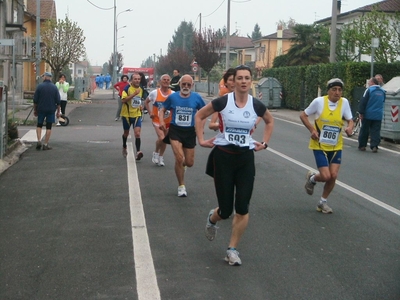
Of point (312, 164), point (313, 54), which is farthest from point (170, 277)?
point (313, 54)

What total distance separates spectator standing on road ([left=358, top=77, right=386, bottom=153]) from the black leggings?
11516mm

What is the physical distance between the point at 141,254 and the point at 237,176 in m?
1.22

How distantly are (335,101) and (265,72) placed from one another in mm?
36395

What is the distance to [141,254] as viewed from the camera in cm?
688

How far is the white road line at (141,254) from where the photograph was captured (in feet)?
18.8

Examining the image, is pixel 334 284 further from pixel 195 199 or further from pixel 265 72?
pixel 265 72

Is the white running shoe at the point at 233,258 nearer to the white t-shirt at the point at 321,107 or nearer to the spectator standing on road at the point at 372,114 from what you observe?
the white t-shirt at the point at 321,107

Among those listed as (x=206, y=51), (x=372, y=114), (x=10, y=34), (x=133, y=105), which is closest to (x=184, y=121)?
(x=133, y=105)

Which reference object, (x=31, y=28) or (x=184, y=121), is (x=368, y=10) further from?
(x=184, y=121)

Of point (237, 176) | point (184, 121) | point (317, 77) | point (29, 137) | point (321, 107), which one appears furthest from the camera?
point (317, 77)

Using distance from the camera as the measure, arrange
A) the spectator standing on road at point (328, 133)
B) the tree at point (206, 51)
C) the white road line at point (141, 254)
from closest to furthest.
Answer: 1. the white road line at point (141, 254)
2. the spectator standing on road at point (328, 133)
3. the tree at point (206, 51)

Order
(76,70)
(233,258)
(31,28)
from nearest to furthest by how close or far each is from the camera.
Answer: (233,258)
(31,28)
(76,70)

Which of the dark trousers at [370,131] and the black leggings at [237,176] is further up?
the black leggings at [237,176]

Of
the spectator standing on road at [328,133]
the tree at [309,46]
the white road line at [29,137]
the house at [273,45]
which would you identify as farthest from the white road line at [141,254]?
the house at [273,45]
